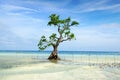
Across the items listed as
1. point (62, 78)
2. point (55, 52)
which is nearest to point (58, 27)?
point (55, 52)

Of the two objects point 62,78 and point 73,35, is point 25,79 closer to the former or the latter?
point 62,78

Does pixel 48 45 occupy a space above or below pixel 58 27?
below

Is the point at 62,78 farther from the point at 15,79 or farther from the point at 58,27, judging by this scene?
the point at 58,27

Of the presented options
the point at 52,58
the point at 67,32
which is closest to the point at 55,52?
the point at 52,58

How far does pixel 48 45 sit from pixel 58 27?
11.9ft

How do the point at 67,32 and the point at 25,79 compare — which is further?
the point at 67,32

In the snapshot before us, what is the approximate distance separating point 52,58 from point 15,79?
24.6m

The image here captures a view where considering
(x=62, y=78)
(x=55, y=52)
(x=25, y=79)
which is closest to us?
(x=25, y=79)

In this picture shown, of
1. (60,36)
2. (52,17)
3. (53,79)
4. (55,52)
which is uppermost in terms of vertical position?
(52,17)

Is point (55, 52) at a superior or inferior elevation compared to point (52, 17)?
inferior

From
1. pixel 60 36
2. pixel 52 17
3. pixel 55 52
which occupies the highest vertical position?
pixel 52 17

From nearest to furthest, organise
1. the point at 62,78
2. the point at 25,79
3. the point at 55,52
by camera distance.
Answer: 1. the point at 25,79
2. the point at 62,78
3. the point at 55,52

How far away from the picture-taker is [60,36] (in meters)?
40.3

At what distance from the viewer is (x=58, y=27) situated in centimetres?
4025
